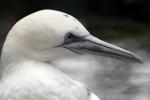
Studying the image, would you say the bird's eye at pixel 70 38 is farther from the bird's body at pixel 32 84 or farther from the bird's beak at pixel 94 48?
the bird's body at pixel 32 84

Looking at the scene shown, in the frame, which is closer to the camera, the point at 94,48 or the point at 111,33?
the point at 94,48

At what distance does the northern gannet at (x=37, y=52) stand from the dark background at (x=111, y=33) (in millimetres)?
1741

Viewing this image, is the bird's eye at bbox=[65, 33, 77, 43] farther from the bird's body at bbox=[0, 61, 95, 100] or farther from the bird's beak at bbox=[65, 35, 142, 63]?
the bird's body at bbox=[0, 61, 95, 100]

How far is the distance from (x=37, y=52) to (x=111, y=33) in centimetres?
349

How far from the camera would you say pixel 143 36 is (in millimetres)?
5121

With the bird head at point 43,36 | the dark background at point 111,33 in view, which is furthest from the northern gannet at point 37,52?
the dark background at point 111,33

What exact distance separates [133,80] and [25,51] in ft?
7.21

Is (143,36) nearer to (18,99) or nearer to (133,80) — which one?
(133,80)

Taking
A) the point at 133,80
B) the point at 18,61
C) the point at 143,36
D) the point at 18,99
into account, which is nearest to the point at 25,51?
the point at 18,61

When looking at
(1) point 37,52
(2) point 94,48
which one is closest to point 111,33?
(2) point 94,48

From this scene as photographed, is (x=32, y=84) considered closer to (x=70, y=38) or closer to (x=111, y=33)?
(x=70, y=38)

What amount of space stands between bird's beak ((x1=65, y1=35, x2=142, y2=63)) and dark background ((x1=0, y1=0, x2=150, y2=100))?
1.63 meters

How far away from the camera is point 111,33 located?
527 centimetres

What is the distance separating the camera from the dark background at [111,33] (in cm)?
380
